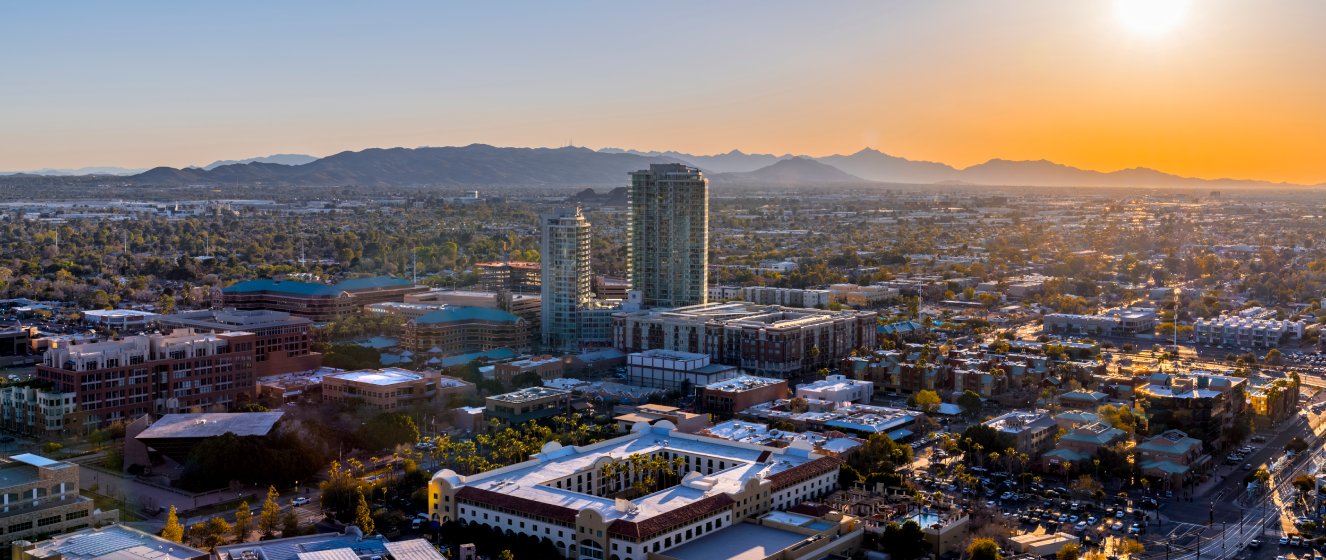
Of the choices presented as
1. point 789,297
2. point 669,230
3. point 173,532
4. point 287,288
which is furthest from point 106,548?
point 789,297

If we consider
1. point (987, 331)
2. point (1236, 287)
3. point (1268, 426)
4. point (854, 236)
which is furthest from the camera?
point (854, 236)

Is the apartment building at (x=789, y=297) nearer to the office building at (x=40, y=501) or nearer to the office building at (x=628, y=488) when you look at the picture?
the office building at (x=628, y=488)

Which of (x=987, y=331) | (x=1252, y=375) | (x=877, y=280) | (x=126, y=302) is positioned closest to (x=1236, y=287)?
(x=877, y=280)

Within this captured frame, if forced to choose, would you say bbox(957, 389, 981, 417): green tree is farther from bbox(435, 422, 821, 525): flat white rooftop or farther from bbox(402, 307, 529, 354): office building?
bbox(402, 307, 529, 354): office building

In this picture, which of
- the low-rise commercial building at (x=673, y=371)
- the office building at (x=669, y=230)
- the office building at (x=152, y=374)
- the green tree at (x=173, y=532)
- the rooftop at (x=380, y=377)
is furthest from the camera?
the office building at (x=669, y=230)

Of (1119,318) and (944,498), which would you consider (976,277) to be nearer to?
(1119,318)

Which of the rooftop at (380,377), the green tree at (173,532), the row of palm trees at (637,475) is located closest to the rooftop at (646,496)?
the row of palm trees at (637,475)
